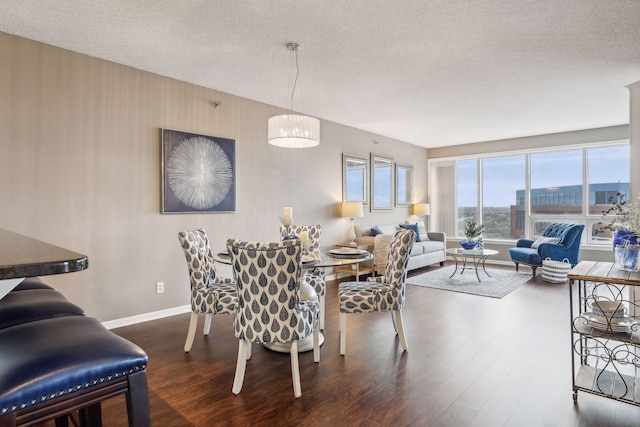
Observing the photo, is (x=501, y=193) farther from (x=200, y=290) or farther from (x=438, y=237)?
(x=200, y=290)

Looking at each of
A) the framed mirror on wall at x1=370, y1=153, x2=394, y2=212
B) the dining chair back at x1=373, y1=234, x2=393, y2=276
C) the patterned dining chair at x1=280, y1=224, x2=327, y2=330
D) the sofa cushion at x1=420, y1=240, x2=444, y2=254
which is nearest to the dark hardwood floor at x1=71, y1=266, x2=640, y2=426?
the patterned dining chair at x1=280, y1=224, x2=327, y2=330

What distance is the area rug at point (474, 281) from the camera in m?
5.09

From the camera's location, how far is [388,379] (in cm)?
248

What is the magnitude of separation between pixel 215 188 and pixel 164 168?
2.10 ft

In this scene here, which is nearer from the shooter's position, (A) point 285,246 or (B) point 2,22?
(A) point 285,246

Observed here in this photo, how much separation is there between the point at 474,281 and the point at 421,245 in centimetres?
123

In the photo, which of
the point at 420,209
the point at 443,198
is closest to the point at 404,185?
the point at 420,209

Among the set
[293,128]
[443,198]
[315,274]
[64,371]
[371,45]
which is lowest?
[315,274]

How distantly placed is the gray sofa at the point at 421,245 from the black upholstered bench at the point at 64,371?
501 cm

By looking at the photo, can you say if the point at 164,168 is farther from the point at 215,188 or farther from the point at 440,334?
the point at 440,334

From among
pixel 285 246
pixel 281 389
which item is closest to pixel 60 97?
pixel 285 246

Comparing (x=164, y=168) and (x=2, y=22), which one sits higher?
(x=2, y=22)

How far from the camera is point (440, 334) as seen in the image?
11.1ft

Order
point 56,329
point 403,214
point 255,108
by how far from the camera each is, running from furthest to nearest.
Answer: point 403,214 → point 255,108 → point 56,329
